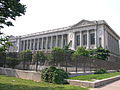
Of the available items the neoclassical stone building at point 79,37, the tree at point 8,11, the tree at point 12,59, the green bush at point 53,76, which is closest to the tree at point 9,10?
the tree at point 8,11

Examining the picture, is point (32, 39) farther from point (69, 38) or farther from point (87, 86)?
point (87, 86)

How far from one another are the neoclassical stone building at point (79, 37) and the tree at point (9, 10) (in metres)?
57.2

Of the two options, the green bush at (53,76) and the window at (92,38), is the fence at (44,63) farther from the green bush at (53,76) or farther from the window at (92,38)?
the window at (92,38)

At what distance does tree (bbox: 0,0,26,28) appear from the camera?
8.60 meters

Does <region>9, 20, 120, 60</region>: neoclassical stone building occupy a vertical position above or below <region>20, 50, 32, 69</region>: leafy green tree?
above

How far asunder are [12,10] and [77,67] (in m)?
10.1

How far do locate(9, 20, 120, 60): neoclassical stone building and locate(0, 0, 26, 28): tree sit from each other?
188ft

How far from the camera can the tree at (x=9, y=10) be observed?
28.2 feet

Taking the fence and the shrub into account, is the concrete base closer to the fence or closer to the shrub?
the fence

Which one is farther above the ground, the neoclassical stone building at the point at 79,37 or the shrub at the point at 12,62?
the neoclassical stone building at the point at 79,37

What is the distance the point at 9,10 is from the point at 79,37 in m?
69.7

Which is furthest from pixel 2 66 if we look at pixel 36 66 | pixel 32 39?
pixel 32 39

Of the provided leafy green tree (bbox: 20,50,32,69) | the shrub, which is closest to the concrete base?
the shrub

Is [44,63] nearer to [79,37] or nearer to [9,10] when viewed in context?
[9,10]
